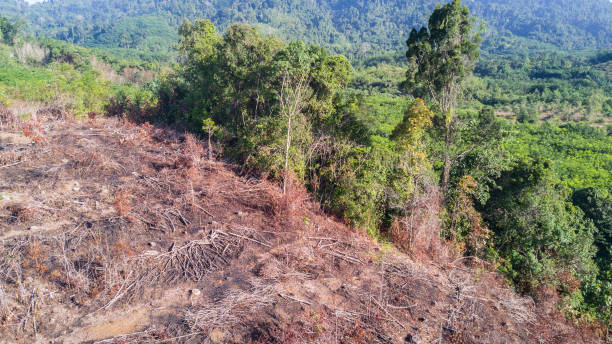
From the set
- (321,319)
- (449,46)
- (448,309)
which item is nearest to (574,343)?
(448,309)

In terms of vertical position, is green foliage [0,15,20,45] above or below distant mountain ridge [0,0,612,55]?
below

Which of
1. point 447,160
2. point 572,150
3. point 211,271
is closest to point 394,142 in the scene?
point 447,160

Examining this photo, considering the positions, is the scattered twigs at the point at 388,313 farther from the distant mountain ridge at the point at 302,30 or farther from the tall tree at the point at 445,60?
the distant mountain ridge at the point at 302,30

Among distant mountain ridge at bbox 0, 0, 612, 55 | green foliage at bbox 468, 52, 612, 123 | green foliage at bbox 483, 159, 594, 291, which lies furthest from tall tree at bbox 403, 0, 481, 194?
distant mountain ridge at bbox 0, 0, 612, 55

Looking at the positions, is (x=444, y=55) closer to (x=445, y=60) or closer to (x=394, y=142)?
(x=445, y=60)

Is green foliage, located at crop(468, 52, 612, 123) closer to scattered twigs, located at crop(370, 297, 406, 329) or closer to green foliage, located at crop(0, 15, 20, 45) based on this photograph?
scattered twigs, located at crop(370, 297, 406, 329)
